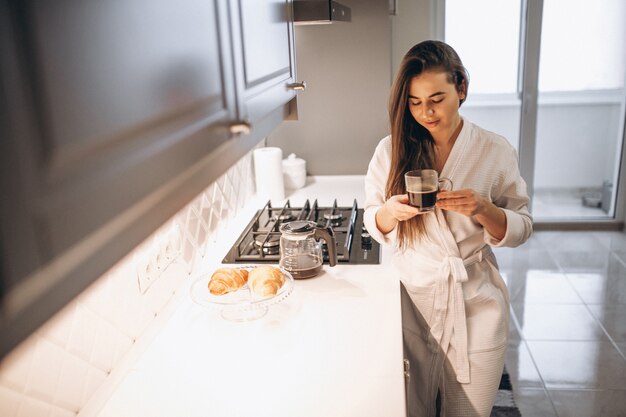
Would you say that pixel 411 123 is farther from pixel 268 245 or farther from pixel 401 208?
pixel 268 245

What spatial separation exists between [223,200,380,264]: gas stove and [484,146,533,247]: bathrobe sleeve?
45 centimetres

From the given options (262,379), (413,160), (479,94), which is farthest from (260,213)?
(479,94)

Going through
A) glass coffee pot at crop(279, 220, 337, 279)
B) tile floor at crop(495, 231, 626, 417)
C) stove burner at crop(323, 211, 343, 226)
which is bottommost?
tile floor at crop(495, 231, 626, 417)

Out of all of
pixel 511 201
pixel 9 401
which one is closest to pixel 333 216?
pixel 511 201

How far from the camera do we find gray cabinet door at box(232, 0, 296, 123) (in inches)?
42.0

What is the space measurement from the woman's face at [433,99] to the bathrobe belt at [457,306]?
45 centimetres

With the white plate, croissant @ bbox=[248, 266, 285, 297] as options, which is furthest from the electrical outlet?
croissant @ bbox=[248, 266, 285, 297]

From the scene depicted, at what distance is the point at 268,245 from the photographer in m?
2.06

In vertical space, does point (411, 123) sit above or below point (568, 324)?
above

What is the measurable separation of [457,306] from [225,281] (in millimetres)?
770

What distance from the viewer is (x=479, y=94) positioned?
15.8 feet

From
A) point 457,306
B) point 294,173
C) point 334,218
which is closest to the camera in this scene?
point 457,306

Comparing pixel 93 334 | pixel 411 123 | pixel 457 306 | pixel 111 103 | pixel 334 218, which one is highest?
pixel 111 103

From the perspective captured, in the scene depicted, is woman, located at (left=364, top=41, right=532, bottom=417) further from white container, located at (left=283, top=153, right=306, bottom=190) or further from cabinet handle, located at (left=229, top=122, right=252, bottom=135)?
white container, located at (left=283, top=153, right=306, bottom=190)
